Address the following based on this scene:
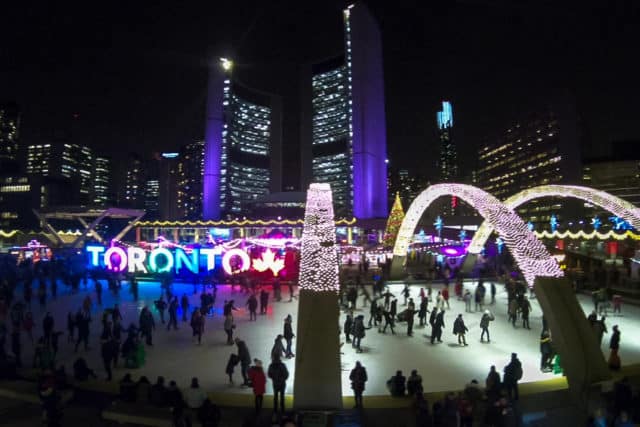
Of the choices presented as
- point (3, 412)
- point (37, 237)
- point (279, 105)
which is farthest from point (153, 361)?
point (279, 105)

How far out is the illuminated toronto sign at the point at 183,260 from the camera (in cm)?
2441

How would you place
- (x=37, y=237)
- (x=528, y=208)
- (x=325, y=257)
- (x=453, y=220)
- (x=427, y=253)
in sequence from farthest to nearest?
1. (x=528, y=208)
2. (x=453, y=220)
3. (x=37, y=237)
4. (x=427, y=253)
5. (x=325, y=257)

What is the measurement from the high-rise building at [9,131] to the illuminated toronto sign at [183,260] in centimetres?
15016

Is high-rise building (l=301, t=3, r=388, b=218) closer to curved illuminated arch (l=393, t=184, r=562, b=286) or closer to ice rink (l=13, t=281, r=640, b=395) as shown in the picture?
curved illuminated arch (l=393, t=184, r=562, b=286)

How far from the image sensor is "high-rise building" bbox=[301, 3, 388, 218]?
81000mm

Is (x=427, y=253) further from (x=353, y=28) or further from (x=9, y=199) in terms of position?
(x=9, y=199)

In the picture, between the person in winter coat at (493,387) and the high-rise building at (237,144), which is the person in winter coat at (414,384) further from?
the high-rise building at (237,144)

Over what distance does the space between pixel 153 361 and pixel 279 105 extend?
10888 centimetres

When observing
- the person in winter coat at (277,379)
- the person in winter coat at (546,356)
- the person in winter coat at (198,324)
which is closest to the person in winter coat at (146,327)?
the person in winter coat at (198,324)

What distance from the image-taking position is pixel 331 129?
101 m

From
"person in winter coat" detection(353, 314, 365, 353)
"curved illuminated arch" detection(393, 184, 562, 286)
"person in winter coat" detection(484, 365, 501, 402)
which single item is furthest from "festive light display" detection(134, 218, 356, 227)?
"person in winter coat" detection(484, 365, 501, 402)

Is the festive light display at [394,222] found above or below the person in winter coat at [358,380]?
above

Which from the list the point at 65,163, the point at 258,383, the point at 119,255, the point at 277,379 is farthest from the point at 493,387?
the point at 65,163

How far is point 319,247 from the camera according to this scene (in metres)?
9.50
